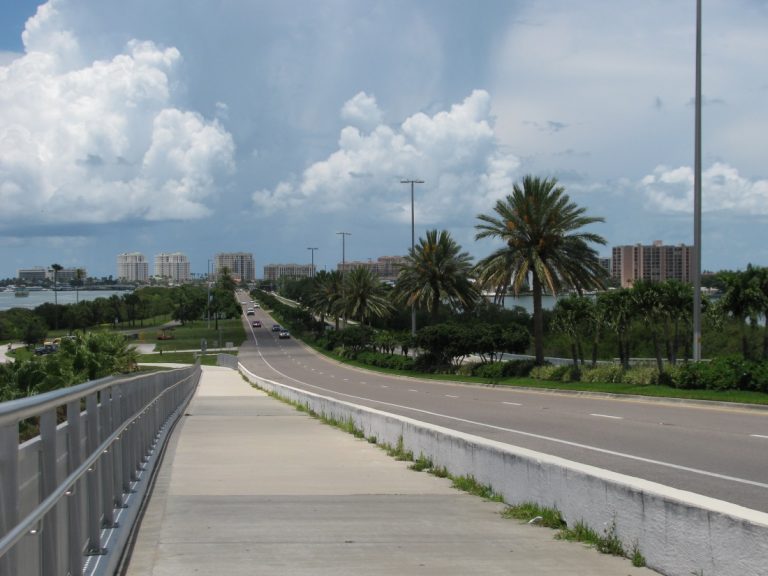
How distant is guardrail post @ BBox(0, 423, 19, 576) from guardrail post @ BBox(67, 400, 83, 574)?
153cm

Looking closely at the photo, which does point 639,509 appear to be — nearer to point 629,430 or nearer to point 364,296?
point 629,430

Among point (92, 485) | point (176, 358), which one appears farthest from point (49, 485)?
point (176, 358)

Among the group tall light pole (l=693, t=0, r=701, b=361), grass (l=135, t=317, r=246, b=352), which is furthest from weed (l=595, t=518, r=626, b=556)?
grass (l=135, t=317, r=246, b=352)

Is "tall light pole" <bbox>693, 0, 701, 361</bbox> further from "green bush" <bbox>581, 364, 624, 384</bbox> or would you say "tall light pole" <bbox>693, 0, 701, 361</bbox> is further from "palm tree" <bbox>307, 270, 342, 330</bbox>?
"palm tree" <bbox>307, 270, 342, 330</bbox>

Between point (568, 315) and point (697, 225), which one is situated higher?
point (697, 225)

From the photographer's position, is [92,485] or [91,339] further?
[91,339]

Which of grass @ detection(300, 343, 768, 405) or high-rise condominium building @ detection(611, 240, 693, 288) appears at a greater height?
high-rise condominium building @ detection(611, 240, 693, 288)

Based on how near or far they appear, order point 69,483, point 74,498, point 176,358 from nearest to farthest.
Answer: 1. point 69,483
2. point 74,498
3. point 176,358

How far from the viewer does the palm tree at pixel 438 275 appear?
214ft

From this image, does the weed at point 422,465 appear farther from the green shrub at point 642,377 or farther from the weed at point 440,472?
the green shrub at point 642,377

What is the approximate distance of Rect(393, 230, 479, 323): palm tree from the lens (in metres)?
65.2

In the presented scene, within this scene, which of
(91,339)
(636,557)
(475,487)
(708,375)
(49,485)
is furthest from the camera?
(91,339)

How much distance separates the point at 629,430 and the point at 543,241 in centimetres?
2795

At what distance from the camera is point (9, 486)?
3721 mm
